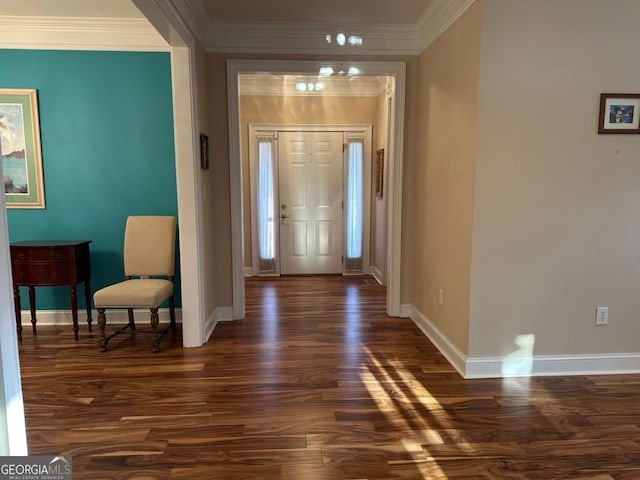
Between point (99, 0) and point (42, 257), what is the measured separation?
2062 mm

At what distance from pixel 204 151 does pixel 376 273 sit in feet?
10.2

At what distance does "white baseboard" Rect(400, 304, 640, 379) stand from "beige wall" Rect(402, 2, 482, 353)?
6.4 inches

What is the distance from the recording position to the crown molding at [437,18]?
2.74m

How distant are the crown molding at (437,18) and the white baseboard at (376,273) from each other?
2840 millimetres

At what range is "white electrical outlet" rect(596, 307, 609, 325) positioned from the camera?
8.74 feet

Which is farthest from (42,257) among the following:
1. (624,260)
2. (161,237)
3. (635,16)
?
(635,16)

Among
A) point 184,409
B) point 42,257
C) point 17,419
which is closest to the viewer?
point 17,419

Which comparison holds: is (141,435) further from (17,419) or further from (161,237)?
(161,237)

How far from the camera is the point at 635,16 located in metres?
2.44

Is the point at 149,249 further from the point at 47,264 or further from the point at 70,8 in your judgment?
the point at 70,8

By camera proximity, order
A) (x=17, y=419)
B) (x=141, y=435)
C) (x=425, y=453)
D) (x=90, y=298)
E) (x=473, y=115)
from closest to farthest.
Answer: (x=17, y=419)
(x=425, y=453)
(x=141, y=435)
(x=473, y=115)
(x=90, y=298)

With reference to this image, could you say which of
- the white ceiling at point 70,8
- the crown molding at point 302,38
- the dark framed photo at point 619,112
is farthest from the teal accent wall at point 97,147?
the dark framed photo at point 619,112

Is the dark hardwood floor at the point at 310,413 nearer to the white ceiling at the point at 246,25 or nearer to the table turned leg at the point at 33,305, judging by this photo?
the table turned leg at the point at 33,305

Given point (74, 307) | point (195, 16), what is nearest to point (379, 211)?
point (195, 16)
